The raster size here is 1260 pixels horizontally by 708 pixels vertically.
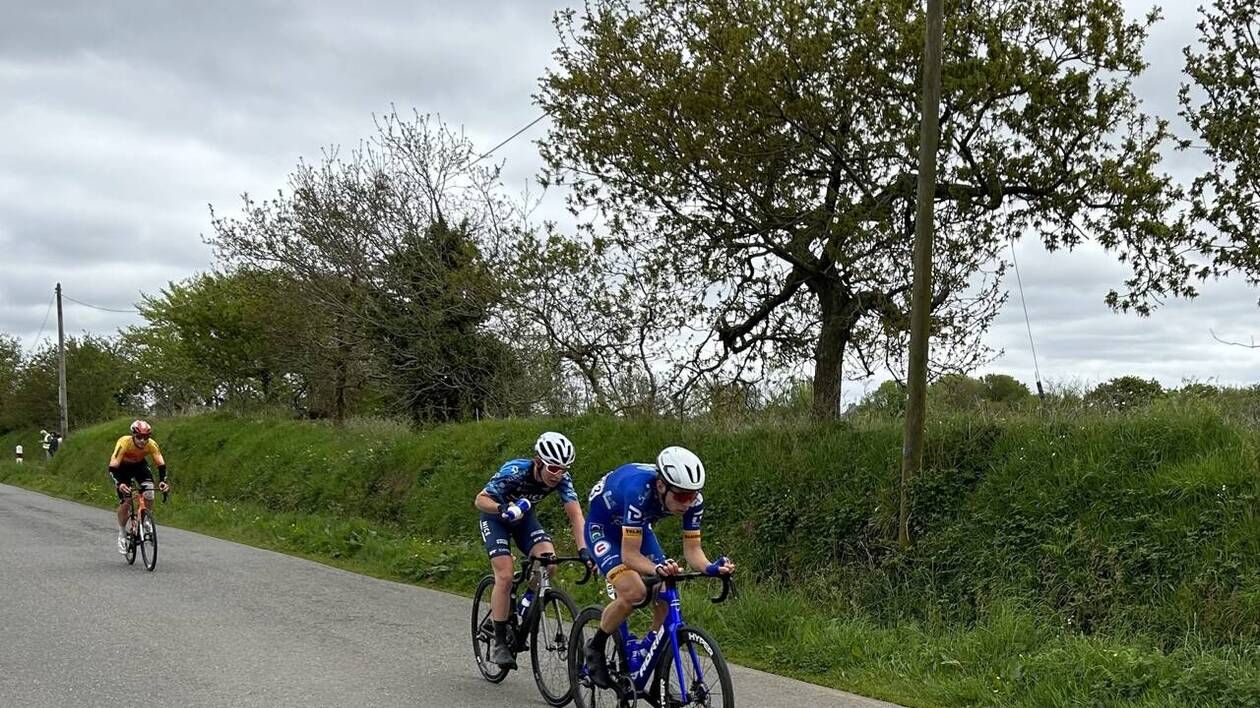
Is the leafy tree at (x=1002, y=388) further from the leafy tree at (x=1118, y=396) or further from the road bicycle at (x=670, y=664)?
the road bicycle at (x=670, y=664)

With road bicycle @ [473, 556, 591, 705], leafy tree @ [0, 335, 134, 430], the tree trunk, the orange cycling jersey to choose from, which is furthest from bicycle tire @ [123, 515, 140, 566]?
leafy tree @ [0, 335, 134, 430]

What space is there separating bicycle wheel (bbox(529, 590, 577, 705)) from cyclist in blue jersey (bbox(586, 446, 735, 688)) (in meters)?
0.65

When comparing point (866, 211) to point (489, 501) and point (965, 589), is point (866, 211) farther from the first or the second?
point (489, 501)

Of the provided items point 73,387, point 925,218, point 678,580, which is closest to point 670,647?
point 678,580

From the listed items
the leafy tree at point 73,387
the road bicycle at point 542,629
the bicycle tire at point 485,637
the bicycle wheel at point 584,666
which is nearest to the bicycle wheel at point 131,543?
the bicycle tire at point 485,637

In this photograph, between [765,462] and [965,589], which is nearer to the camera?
[965,589]

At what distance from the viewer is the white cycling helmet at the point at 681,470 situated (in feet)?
17.0

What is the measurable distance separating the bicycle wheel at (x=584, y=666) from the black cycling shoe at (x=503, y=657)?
83 cm

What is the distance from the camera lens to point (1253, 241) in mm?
11039

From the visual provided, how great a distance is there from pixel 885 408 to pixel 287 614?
766cm

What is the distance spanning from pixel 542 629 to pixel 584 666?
0.87 meters

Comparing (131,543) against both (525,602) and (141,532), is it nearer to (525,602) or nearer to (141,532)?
(141,532)

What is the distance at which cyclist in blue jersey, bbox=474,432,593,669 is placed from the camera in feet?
21.6

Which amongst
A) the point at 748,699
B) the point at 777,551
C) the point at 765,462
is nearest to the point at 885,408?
the point at 765,462
